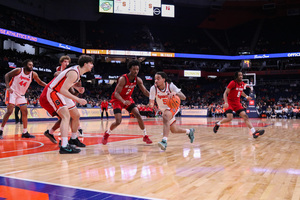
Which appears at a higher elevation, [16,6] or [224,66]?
[16,6]

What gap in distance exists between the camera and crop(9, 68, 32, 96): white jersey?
7126 millimetres

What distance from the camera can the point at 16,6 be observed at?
29.3 meters

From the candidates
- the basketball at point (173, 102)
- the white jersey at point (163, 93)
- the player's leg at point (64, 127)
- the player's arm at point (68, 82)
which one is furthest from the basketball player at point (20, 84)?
the basketball at point (173, 102)

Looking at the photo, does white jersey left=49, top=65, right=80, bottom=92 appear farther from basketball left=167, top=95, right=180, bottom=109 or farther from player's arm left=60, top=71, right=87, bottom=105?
basketball left=167, top=95, right=180, bottom=109

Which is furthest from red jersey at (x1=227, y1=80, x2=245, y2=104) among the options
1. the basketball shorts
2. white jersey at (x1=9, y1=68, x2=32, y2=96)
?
white jersey at (x1=9, y1=68, x2=32, y2=96)

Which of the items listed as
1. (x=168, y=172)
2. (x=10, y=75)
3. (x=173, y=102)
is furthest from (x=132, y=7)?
(x=168, y=172)

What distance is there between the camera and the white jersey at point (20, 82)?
713cm

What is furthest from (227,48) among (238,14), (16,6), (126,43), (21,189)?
(21,189)

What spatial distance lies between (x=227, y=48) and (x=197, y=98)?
10504 millimetres

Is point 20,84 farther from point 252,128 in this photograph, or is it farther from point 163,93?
point 252,128

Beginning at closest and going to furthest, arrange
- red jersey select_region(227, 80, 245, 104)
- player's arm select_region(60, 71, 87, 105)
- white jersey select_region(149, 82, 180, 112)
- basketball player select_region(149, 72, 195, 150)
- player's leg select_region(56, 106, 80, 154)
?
1. player's arm select_region(60, 71, 87, 105)
2. player's leg select_region(56, 106, 80, 154)
3. basketball player select_region(149, 72, 195, 150)
4. white jersey select_region(149, 82, 180, 112)
5. red jersey select_region(227, 80, 245, 104)

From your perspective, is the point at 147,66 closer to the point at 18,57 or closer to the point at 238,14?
the point at 238,14

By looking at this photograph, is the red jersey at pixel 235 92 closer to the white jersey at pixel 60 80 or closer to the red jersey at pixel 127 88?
the red jersey at pixel 127 88

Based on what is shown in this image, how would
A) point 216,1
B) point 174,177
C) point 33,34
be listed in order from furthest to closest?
point 216,1 → point 33,34 → point 174,177
